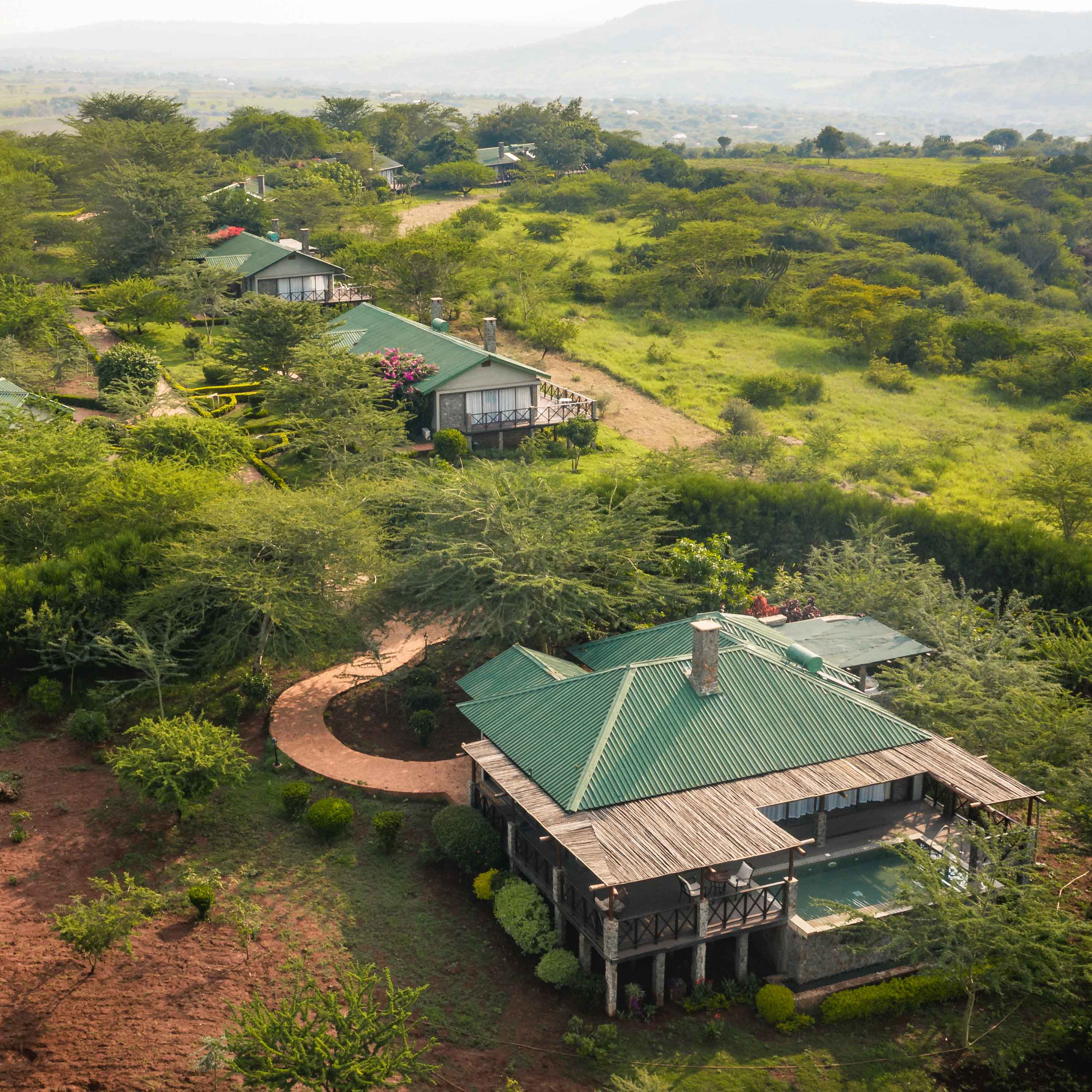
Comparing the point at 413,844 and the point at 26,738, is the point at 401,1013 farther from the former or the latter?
the point at 26,738

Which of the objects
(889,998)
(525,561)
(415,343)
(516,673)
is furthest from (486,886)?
(415,343)

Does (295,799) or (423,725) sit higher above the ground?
(295,799)

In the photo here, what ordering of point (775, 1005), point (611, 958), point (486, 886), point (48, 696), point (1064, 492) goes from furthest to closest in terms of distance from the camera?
point (1064, 492) → point (48, 696) → point (486, 886) → point (775, 1005) → point (611, 958)

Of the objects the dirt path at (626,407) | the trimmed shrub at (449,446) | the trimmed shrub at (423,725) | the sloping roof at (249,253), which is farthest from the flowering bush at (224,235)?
the trimmed shrub at (423,725)

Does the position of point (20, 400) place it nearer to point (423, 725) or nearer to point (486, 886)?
point (423, 725)

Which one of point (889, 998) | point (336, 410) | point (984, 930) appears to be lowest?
point (889, 998)

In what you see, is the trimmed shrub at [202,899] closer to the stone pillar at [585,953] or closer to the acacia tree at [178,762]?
the acacia tree at [178,762]

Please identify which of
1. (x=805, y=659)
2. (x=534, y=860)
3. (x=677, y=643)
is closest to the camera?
(x=534, y=860)
